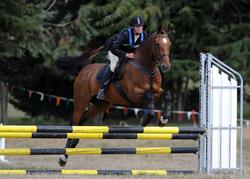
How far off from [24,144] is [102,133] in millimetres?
7325

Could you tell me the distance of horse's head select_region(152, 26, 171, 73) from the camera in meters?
9.21

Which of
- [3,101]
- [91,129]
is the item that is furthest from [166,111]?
[3,101]

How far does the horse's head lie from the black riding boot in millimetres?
1090

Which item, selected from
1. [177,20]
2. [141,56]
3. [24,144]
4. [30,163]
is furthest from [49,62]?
[141,56]

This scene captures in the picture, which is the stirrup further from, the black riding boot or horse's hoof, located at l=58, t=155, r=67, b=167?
horse's hoof, located at l=58, t=155, r=67, b=167

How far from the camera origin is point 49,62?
2220cm

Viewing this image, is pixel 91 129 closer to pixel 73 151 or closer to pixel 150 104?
pixel 73 151

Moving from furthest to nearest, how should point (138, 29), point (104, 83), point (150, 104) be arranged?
1. point (104, 83)
2. point (138, 29)
3. point (150, 104)

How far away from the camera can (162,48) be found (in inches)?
366

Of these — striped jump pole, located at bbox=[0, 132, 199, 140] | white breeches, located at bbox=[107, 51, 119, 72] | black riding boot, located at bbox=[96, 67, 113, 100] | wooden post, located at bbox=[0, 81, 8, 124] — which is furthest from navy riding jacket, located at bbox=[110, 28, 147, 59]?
wooden post, located at bbox=[0, 81, 8, 124]

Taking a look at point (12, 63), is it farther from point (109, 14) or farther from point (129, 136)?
point (129, 136)

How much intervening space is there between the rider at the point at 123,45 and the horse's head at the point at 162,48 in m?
0.51

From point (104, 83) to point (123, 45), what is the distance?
2.22 feet

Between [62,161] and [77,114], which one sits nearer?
[62,161]
